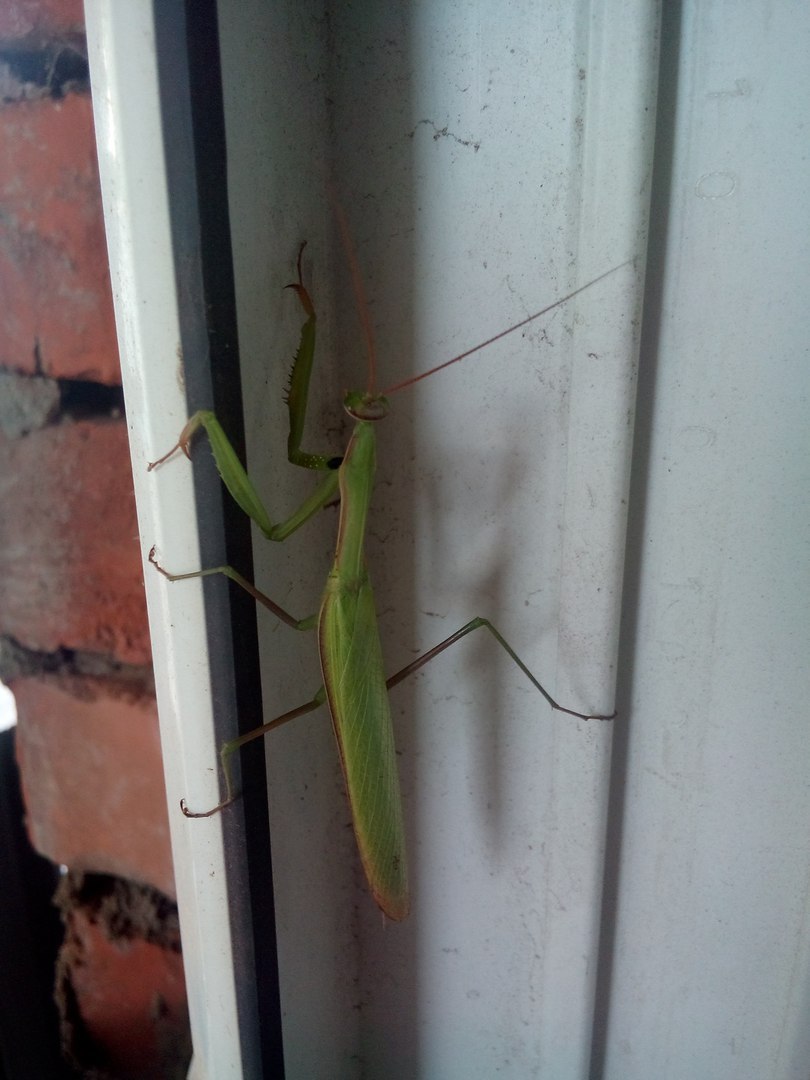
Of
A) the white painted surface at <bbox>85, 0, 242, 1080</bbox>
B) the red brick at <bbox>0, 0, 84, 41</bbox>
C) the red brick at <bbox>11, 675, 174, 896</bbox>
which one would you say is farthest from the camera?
the red brick at <bbox>11, 675, 174, 896</bbox>

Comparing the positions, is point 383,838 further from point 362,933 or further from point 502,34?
point 502,34

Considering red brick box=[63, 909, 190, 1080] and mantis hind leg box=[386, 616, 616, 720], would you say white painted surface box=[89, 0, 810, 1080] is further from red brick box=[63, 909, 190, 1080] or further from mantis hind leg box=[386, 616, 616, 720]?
red brick box=[63, 909, 190, 1080]

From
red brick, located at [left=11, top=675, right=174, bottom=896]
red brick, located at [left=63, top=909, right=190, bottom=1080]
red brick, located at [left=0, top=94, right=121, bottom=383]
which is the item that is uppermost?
red brick, located at [left=0, top=94, right=121, bottom=383]

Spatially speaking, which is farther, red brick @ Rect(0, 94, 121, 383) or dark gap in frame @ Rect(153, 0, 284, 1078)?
red brick @ Rect(0, 94, 121, 383)

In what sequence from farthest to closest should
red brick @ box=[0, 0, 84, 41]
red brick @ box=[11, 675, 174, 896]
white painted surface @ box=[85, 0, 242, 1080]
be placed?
red brick @ box=[11, 675, 174, 896]
red brick @ box=[0, 0, 84, 41]
white painted surface @ box=[85, 0, 242, 1080]

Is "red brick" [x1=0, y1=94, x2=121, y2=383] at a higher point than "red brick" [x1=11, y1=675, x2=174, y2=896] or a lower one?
higher

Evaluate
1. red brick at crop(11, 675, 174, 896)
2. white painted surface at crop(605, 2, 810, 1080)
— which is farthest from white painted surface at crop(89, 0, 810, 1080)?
red brick at crop(11, 675, 174, 896)

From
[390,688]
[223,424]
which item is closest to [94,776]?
[390,688]

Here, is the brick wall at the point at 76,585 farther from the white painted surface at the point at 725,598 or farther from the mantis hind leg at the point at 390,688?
the white painted surface at the point at 725,598
